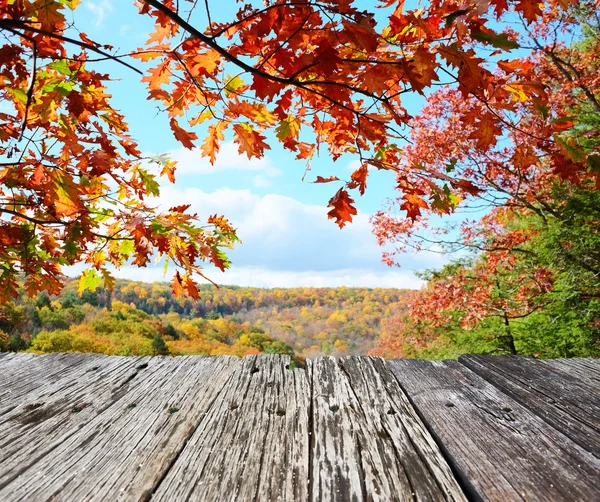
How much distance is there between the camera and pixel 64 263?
9.05 feet

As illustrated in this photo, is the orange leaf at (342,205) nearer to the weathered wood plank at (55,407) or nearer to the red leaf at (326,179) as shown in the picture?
the red leaf at (326,179)

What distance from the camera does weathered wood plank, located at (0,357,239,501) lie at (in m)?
0.81

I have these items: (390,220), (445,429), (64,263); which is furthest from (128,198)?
(390,220)

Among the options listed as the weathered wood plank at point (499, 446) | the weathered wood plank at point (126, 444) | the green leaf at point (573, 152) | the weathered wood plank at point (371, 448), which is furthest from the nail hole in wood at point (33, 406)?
the green leaf at point (573, 152)

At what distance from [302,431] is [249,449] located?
16cm

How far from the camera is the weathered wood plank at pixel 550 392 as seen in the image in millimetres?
1069

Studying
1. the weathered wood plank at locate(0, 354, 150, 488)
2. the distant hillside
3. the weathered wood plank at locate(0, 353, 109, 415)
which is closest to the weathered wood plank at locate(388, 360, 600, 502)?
the weathered wood plank at locate(0, 354, 150, 488)

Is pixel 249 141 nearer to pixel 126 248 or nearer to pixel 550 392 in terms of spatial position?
pixel 126 248

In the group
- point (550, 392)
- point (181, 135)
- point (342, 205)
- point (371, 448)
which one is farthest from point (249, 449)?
point (181, 135)

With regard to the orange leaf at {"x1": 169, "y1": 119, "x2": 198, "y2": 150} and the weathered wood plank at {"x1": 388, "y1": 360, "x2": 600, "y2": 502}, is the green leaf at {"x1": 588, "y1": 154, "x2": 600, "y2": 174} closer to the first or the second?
the weathered wood plank at {"x1": 388, "y1": 360, "x2": 600, "y2": 502}

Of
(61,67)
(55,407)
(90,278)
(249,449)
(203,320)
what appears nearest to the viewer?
(249,449)

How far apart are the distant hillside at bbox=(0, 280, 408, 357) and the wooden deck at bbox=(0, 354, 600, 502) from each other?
10237 millimetres

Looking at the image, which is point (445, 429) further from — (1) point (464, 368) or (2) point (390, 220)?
(2) point (390, 220)

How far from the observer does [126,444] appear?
3.22ft
